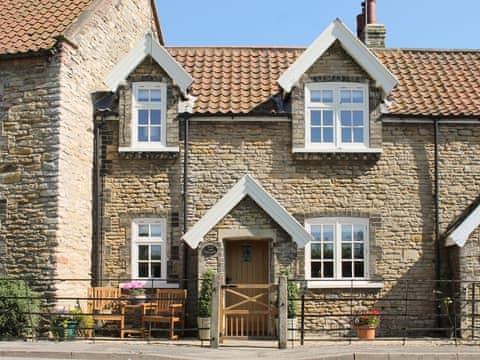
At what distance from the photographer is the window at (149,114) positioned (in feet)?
68.4

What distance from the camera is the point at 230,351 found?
15.9m

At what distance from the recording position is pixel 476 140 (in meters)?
21.0

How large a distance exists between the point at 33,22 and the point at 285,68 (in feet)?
23.6

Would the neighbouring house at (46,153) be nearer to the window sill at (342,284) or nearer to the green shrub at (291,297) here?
the green shrub at (291,297)

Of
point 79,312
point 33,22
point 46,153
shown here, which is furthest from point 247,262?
point 33,22

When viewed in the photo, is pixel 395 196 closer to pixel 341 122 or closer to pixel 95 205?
pixel 341 122

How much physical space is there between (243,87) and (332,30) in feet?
9.74

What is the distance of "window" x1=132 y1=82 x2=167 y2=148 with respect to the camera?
2084 cm

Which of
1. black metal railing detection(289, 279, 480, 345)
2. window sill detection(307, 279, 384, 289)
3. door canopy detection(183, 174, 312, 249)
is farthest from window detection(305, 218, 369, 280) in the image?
door canopy detection(183, 174, 312, 249)

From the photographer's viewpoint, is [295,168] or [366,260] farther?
[295,168]

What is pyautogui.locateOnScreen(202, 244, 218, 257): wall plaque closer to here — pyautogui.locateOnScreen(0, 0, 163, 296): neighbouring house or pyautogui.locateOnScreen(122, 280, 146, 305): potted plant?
pyautogui.locateOnScreen(122, 280, 146, 305): potted plant

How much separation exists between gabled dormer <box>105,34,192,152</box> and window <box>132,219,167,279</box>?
6.55 ft

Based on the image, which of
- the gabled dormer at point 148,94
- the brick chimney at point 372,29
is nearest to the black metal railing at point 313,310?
the gabled dormer at point 148,94

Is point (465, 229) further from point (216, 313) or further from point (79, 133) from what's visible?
point (79, 133)
